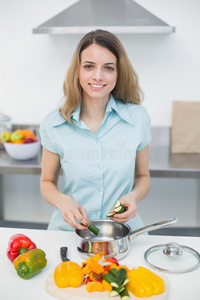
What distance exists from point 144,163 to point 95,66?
1.50 ft

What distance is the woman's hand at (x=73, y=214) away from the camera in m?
1.24

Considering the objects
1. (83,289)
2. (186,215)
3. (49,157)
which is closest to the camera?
(83,289)

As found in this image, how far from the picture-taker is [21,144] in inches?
99.2

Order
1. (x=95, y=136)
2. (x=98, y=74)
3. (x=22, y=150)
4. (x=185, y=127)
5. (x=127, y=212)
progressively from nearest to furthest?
1. (x=127, y=212)
2. (x=98, y=74)
3. (x=95, y=136)
4. (x=22, y=150)
5. (x=185, y=127)

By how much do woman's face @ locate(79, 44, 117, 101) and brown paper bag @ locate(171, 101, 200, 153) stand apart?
50.7 inches

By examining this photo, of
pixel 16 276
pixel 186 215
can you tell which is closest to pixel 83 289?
pixel 16 276

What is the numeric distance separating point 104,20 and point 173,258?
1.68 metres

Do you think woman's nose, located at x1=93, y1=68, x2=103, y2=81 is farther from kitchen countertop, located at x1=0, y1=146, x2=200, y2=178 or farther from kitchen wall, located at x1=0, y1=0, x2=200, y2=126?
kitchen wall, located at x1=0, y1=0, x2=200, y2=126

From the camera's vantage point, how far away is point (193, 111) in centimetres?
273

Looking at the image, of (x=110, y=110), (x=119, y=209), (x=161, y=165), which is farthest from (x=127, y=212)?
(x=161, y=165)

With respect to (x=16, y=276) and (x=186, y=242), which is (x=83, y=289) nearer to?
(x=16, y=276)

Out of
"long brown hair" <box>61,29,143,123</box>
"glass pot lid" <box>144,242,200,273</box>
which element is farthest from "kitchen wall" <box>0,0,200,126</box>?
"glass pot lid" <box>144,242,200,273</box>

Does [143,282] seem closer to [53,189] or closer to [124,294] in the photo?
[124,294]

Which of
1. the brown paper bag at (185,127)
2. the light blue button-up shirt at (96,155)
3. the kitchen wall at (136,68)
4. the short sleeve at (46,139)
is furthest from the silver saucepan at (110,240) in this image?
the kitchen wall at (136,68)
